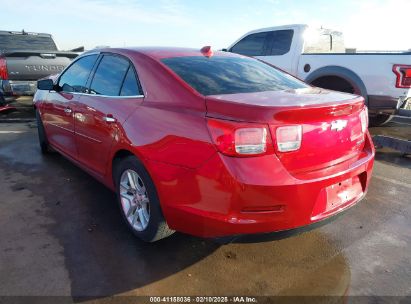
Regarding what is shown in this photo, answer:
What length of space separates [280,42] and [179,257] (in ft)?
19.4

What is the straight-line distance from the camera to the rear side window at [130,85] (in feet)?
9.73

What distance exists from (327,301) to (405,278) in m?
0.69

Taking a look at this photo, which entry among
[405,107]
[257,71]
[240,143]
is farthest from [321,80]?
[240,143]

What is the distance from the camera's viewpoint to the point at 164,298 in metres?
2.37

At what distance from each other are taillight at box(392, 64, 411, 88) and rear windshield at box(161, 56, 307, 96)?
2.86 m

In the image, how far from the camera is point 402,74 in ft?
17.9

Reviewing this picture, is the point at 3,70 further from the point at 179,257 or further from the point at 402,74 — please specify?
the point at 402,74

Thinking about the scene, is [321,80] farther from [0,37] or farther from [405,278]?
[0,37]

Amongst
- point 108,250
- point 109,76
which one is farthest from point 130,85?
point 108,250

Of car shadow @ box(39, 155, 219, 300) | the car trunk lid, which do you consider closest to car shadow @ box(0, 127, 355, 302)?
car shadow @ box(39, 155, 219, 300)

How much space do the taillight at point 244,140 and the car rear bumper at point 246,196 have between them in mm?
43

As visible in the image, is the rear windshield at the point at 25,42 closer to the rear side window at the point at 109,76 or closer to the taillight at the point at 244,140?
the rear side window at the point at 109,76

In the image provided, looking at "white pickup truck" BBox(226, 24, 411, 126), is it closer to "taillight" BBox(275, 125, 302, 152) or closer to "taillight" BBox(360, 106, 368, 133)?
"taillight" BBox(360, 106, 368, 133)

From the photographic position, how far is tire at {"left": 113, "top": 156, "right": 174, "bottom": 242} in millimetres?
2672
